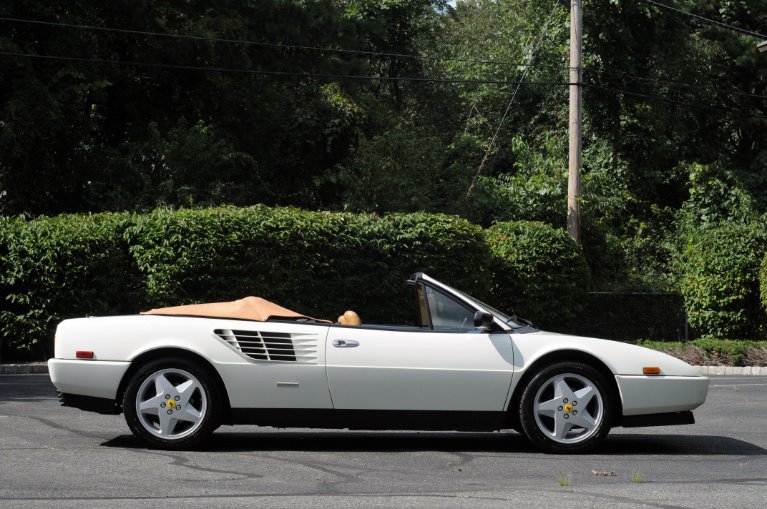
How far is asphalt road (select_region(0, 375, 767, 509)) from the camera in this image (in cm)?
630

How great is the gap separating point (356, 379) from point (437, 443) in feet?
3.97

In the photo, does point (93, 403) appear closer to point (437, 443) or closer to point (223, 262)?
point (437, 443)

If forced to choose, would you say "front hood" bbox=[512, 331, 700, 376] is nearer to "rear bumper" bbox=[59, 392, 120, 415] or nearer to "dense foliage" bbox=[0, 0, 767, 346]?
"rear bumper" bbox=[59, 392, 120, 415]

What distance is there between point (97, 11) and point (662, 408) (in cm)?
2285

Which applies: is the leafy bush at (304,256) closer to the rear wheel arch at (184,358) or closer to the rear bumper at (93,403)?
the rear bumper at (93,403)

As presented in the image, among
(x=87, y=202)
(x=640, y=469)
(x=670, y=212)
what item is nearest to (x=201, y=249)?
(x=87, y=202)

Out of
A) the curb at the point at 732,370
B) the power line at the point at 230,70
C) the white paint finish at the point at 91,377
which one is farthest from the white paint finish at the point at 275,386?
the power line at the point at 230,70

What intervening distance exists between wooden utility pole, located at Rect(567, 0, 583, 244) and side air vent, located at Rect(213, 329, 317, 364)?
1680 cm

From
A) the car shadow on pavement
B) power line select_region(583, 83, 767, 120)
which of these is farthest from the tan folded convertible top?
power line select_region(583, 83, 767, 120)

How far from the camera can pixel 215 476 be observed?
7.04m

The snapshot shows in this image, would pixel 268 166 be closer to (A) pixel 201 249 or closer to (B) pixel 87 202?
(B) pixel 87 202

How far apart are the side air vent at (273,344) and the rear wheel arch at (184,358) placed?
24 centimetres

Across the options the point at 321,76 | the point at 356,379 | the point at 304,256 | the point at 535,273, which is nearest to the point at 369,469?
the point at 356,379

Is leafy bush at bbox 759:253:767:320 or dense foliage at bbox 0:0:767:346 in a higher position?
dense foliage at bbox 0:0:767:346
